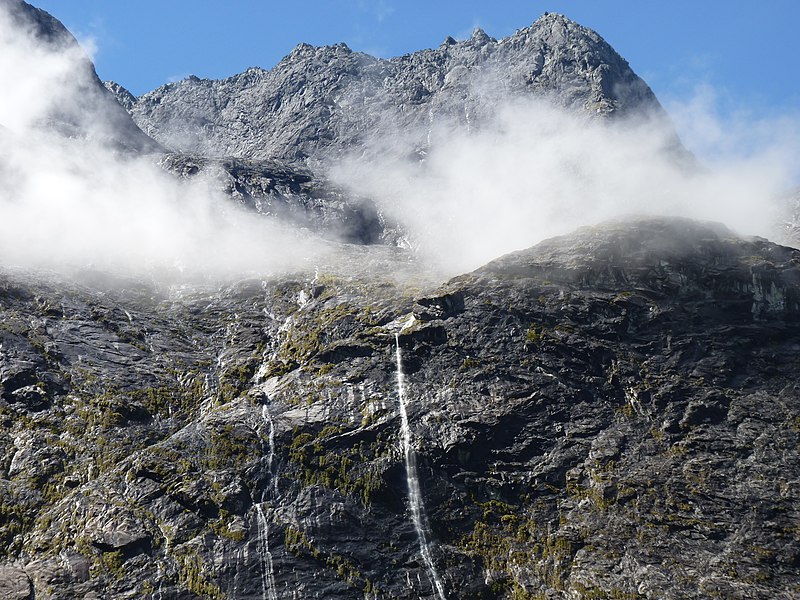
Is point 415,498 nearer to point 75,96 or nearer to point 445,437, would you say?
point 445,437

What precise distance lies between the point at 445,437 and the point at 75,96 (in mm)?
126757

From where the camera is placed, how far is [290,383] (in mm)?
66750

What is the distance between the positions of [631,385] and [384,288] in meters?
27.8

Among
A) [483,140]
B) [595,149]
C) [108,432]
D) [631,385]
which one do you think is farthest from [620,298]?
[483,140]

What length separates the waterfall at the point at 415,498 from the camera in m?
52.5

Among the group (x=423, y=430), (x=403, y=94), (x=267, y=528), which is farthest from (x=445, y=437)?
(x=403, y=94)

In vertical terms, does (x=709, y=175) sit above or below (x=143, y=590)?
above

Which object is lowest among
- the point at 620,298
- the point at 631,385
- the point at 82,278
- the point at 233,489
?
the point at 233,489

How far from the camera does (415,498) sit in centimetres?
5653

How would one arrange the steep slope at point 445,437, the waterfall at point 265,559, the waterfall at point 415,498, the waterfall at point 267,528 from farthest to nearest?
the waterfall at point 415,498 → the steep slope at point 445,437 → the waterfall at point 267,528 → the waterfall at point 265,559

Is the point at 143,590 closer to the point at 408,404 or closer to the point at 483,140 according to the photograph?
the point at 408,404

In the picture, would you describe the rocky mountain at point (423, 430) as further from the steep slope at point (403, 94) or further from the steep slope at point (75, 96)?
the steep slope at point (403, 94)

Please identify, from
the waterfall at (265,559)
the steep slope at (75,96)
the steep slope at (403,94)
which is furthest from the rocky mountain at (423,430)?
the steep slope at (403,94)

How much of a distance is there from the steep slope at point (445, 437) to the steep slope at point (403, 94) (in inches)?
3136
